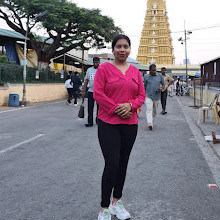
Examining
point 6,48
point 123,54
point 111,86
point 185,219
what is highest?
point 6,48

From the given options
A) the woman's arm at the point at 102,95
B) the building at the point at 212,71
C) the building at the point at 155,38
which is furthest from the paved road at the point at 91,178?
the building at the point at 155,38

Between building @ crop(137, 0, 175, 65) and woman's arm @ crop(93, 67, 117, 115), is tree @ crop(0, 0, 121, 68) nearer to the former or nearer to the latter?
woman's arm @ crop(93, 67, 117, 115)

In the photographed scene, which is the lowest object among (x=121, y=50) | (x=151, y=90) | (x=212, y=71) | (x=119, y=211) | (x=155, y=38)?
(x=119, y=211)

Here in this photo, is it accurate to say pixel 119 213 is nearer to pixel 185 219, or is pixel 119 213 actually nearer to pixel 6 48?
pixel 185 219

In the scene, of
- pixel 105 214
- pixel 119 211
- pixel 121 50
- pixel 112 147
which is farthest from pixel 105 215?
pixel 121 50

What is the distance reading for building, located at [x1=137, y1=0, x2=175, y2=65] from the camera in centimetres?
9766

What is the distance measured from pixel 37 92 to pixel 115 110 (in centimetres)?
1924

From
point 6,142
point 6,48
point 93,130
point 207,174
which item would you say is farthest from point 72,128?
point 6,48

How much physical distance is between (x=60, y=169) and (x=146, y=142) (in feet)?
9.31

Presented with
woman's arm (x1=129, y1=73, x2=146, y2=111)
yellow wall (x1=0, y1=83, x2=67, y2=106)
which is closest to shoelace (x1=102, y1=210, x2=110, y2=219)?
woman's arm (x1=129, y1=73, x2=146, y2=111)

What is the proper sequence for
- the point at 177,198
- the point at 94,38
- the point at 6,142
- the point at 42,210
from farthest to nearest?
the point at 94,38, the point at 6,142, the point at 177,198, the point at 42,210

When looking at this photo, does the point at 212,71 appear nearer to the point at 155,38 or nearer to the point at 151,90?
the point at 151,90

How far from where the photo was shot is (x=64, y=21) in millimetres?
23891

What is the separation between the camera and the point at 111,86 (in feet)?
9.95
